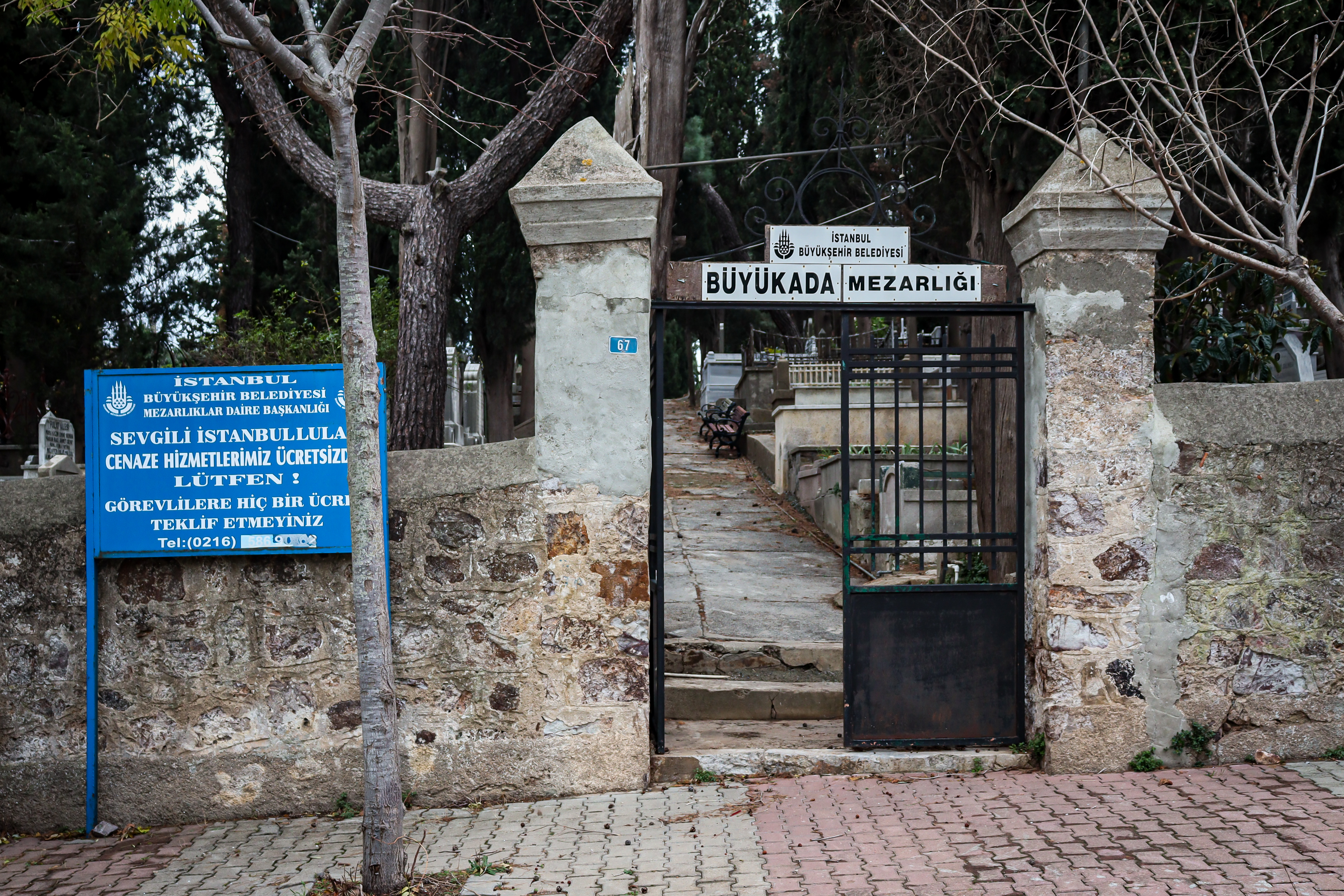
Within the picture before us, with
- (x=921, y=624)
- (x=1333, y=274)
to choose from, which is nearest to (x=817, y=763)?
(x=921, y=624)

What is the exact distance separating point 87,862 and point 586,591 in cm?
266

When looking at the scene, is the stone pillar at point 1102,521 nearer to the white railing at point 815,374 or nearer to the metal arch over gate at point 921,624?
the metal arch over gate at point 921,624

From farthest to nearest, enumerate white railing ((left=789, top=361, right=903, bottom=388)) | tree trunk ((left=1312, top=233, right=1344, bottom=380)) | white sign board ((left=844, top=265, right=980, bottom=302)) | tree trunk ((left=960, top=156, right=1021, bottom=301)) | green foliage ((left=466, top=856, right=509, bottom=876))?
white railing ((left=789, top=361, right=903, bottom=388)), tree trunk ((left=1312, top=233, right=1344, bottom=380)), tree trunk ((left=960, top=156, right=1021, bottom=301)), white sign board ((left=844, top=265, right=980, bottom=302)), green foliage ((left=466, top=856, right=509, bottom=876))

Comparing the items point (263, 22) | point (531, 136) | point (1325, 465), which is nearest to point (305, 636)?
point (263, 22)

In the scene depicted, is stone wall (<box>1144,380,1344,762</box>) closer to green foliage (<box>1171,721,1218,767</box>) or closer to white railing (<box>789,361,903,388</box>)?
green foliage (<box>1171,721,1218,767</box>)

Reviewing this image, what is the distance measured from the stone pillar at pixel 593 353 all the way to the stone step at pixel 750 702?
1.78m

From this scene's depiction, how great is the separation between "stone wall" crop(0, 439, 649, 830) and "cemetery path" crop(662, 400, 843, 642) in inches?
56.3

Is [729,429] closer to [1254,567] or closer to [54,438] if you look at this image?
[54,438]

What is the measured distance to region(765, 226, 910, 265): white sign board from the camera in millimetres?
5914

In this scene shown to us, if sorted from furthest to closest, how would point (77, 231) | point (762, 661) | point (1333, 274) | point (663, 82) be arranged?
point (77, 231)
point (1333, 274)
point (663, 82)
point (762, 661)

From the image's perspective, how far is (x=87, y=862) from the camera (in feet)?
16.7

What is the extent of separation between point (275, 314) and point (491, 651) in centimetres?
1097

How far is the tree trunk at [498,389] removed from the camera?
18.1m

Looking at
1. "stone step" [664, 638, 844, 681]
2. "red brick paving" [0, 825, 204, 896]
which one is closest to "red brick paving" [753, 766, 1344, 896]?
"stone step" [664, 638, 844, 681]
